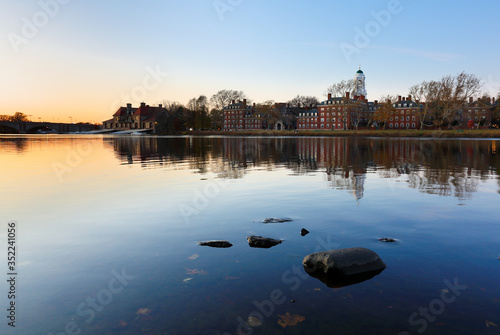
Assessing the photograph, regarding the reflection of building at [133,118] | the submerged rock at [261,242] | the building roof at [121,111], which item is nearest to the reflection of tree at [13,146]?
the submerged rock at [261,242]

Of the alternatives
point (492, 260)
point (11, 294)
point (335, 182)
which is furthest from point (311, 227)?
point (335, 182)

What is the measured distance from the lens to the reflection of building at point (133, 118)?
588 ft

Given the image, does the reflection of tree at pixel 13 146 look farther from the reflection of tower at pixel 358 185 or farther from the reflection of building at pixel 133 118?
the reflection of building at pixel 133 118

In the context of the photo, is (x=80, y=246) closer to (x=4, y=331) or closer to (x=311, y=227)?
(x=4, y=331)

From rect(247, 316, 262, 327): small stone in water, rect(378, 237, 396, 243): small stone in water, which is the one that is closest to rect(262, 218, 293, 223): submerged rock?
rect(378, 237, 396, 243): small stone in water

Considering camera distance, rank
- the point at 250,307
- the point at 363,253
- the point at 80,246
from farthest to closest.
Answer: the point at 80,246, the point at 363,253, the point at 250,307

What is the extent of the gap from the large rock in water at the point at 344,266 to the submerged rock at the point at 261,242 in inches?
55.8

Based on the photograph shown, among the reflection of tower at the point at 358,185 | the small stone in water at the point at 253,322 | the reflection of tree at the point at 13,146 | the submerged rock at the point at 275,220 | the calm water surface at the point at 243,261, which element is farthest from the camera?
the reflection of tree at the point at 13,146

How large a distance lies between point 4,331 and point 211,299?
3.13 metres

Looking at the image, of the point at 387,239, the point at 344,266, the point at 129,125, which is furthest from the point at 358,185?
the point at 129,125

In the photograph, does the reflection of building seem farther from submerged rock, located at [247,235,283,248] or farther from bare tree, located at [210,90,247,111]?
submerged rock, located at [247,235,283,248]

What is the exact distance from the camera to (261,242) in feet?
28.5

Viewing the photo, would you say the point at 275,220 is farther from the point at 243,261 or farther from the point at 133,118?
the point at 133,118

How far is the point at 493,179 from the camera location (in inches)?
768
